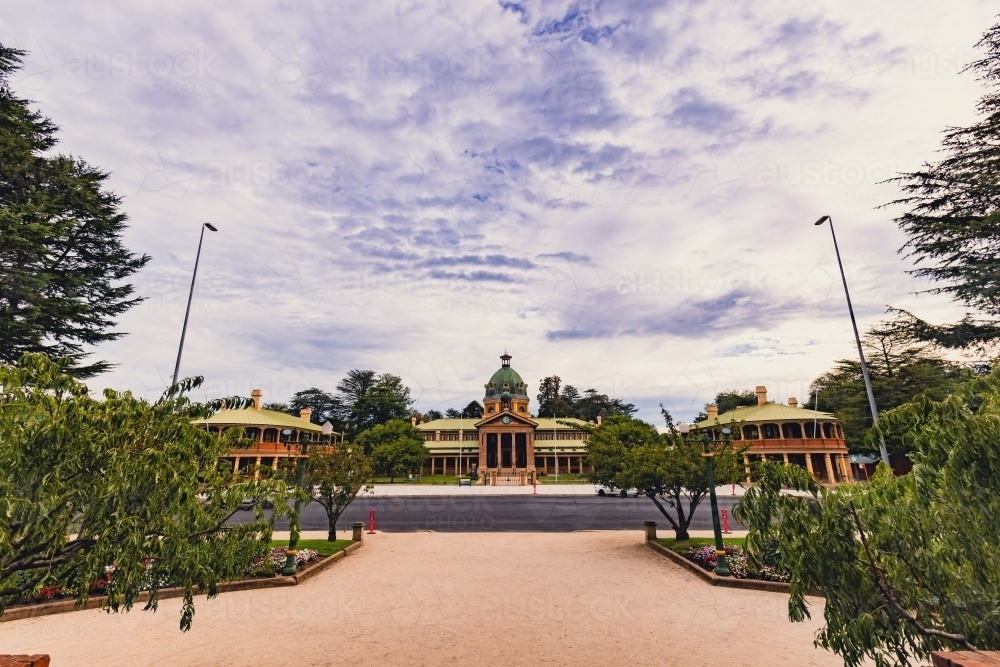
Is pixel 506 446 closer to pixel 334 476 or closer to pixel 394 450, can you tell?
pixel 394 450

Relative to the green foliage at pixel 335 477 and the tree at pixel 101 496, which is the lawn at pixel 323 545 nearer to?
the green foliage at pixel 335 477

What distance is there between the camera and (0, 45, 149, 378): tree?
18250 mm

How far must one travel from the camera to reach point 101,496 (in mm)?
4305

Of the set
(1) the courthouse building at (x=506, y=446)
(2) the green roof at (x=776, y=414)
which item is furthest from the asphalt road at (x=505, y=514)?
(2) the green roof at (x=776, y=414)

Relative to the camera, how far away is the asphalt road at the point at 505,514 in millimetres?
23922

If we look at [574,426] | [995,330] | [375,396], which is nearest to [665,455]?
[995,330]

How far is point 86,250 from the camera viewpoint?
76.1ft

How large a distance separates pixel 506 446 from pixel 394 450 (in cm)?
1800

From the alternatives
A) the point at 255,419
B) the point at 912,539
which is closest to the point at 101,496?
the point at 912,539

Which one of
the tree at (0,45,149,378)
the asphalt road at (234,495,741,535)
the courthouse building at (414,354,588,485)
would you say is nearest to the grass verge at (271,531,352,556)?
the asphalt road at (234,495,741,535)

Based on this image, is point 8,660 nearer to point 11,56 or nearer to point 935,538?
point 935,538

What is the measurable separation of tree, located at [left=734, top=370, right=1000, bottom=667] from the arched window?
184 feet

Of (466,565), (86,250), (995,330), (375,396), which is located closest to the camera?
(466,565)

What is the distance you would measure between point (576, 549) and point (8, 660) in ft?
53.8
